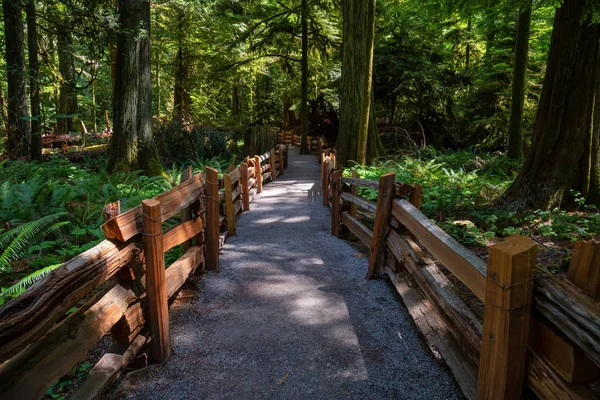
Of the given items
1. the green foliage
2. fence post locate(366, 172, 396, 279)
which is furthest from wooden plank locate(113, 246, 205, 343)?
the green foliage

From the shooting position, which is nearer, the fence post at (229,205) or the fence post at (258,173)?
the fence post at (229,205)

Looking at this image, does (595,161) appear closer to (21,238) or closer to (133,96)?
(21,238)

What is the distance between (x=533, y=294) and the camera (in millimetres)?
2162

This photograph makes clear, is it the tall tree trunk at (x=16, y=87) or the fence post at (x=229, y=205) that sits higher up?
the tall tree trunk at (x=16, y=87)

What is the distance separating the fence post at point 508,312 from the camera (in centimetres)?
210

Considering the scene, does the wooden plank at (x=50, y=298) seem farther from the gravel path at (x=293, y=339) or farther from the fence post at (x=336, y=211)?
the fence post at (x=336, y=211)

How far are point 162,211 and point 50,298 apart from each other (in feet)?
5.29

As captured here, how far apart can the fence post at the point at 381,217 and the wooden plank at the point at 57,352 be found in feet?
10.5

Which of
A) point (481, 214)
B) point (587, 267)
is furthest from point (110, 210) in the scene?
point (481, 214)

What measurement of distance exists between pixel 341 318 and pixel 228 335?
1.18 m

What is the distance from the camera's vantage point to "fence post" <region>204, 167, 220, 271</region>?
207 inches

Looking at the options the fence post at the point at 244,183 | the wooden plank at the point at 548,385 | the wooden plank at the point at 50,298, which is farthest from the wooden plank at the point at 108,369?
the fence post at the point at 244,183

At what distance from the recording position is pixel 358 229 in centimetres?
651

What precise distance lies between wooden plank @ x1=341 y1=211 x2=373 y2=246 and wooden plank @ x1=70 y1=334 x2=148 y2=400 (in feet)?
11.3
